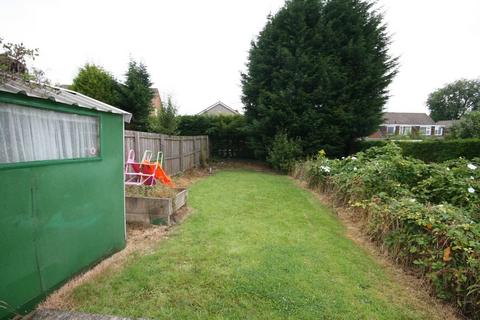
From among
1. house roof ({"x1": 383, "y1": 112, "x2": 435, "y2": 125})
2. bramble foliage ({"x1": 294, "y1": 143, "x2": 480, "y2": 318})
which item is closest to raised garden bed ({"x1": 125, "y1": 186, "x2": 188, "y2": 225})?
bramble foliage ({"x1": 294, "y1": 143, "x2": 480, "y2": 318})

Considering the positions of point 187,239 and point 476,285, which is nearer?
point 476,285

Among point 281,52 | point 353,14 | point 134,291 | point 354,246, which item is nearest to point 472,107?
point 353,14

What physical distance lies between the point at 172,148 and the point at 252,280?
7055 millimetres

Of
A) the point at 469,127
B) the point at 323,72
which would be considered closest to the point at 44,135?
the point at 323,72

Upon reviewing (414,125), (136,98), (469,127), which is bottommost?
(469,127)

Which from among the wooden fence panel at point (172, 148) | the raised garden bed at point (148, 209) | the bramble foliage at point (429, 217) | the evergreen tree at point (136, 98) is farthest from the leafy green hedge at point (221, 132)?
the raised garden bed at point (148, 209)

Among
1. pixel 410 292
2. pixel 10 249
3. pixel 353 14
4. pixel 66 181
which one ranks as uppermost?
pixel 353 14

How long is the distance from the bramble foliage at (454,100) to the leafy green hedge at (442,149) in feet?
140

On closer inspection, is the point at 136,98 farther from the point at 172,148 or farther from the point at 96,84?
the point at 172,148

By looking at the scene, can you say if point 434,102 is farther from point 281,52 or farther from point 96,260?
point 96,260

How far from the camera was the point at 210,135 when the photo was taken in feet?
50.0

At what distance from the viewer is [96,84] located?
45.1 feet

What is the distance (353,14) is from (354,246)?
11.9 meters

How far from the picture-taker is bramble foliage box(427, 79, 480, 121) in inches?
1708
